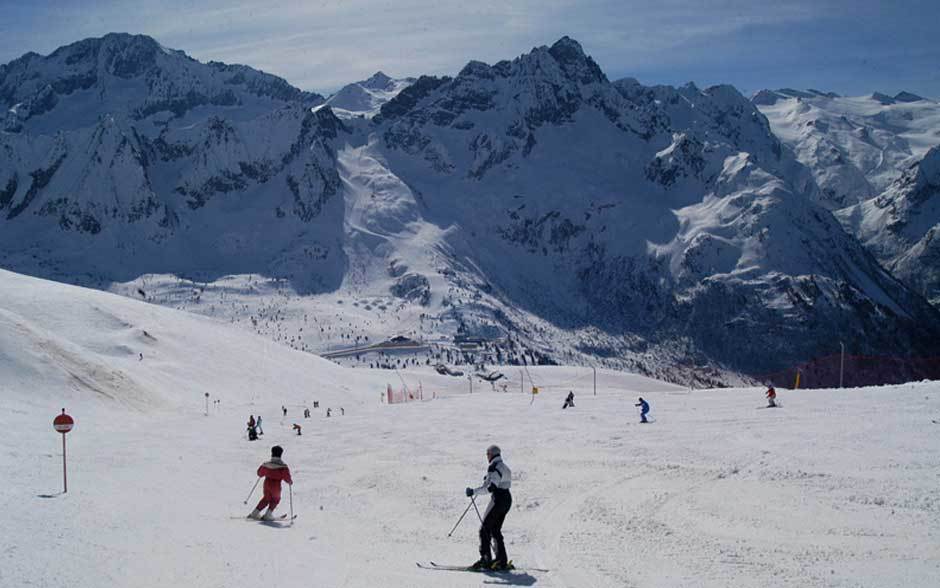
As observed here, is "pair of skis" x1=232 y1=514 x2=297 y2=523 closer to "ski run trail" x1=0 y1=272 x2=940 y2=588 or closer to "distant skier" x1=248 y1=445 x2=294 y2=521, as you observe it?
"distant skier" x1=248 y1=445 x2=294 y2=521

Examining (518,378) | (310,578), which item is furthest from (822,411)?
(518,378)

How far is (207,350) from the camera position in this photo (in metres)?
76.1

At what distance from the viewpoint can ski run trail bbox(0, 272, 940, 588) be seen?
15781mm

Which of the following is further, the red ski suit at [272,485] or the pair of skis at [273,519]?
the red ski suit at [272,485]

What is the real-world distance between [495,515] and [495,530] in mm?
274

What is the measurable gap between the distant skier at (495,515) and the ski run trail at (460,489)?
1.76ft

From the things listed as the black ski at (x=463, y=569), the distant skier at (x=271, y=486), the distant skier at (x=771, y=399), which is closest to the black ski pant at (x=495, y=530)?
the black ski at (x=463, y=569)

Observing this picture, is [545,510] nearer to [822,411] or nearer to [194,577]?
[194,577]

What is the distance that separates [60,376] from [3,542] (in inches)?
1197

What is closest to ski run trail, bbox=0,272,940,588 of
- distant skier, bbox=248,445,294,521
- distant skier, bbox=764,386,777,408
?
distant skier, bbox=248,445,294,521

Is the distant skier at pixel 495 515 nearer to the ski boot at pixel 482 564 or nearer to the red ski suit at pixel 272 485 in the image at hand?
the ski boot at pixel 482 564

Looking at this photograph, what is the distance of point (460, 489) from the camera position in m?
25.5

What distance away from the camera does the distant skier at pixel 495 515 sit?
16.8 m

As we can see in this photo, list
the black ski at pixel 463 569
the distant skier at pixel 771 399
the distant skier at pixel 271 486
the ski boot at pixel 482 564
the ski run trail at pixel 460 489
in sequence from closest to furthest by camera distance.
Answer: the ski run trail at pixel 460 489, the black ski at pixel 463 569, the ski boot at pixel 482 564, the distant skier at pixel 271 486, the distant skier at pixel 771 399
